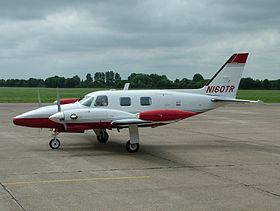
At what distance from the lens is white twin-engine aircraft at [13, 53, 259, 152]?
1559 cm

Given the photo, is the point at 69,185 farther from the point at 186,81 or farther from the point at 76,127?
the point at 186,81

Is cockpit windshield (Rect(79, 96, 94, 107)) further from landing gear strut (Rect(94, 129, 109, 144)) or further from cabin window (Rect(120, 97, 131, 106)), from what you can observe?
landing gear strut (Rect(94, 129, 109, 144))

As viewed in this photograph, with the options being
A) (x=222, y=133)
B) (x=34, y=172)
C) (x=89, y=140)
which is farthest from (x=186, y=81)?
(x=34, y=172)

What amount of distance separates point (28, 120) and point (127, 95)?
364cm

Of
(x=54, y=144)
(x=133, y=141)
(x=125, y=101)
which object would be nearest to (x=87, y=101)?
(x=125, y=101)

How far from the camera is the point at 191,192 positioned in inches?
387

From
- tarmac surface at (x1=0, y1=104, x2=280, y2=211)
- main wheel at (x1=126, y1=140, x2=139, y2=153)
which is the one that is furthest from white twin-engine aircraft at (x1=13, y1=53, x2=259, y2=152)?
tarmac surface at (x1=0, y1=104, x2=280, y2=211)

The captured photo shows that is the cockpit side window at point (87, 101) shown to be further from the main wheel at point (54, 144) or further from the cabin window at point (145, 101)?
the cabin window at point (145, 101)

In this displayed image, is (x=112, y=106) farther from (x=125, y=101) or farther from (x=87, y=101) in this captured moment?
(x=87, y=101)

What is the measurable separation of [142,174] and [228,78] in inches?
347

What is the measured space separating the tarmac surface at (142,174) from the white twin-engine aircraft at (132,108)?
847mm

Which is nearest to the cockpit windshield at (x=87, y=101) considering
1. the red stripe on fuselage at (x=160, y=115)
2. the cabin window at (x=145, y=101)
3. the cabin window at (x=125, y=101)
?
the cabin window at (x=125, y=101)

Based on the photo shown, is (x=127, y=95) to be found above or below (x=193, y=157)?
above

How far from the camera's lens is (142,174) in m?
11.9
